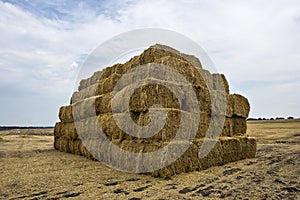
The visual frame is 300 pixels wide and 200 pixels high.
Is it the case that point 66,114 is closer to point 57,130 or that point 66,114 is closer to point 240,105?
point 57,130

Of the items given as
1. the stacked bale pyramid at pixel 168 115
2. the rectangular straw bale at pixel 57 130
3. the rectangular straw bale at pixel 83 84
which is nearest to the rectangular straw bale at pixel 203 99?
the stacked bale pyramid at pixel 168 115

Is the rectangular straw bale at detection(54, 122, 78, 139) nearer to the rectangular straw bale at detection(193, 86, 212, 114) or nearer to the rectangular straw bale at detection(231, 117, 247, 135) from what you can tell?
the rectangular straw bale at detection(193, 86, 212, 114)

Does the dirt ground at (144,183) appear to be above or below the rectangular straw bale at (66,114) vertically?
below

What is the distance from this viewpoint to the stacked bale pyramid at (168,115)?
18.7ft

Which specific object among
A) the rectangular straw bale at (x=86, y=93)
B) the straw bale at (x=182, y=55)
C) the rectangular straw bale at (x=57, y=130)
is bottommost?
the rectangular straw bale at (x=57, y=130)

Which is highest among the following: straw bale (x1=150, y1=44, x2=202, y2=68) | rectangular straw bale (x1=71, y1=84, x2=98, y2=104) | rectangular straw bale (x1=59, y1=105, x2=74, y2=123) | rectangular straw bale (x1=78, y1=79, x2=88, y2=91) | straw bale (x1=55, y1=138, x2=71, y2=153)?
straw bale (x1=150, y1=44, x2=202, y2=68)

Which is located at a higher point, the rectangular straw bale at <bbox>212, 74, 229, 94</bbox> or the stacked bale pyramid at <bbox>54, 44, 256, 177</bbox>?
the rectangular straw bale at <bbox>212, 74, 229, 94</bbox>

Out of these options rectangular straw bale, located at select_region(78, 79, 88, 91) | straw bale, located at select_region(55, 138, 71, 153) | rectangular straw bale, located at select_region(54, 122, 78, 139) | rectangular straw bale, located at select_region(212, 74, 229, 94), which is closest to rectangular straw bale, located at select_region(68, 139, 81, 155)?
rectangular straw bale, located at select_region(54, 122, 78, 139)

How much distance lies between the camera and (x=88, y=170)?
20.2 feet

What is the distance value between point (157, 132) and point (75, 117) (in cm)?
494

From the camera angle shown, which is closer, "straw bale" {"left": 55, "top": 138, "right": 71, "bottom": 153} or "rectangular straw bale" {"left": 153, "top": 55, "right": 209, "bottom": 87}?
"rectangular straw bale" {"left": 153, "top": 55, "right": 209, "bottom": 87}

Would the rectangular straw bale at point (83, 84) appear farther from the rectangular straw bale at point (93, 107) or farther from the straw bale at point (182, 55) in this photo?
the straw bale at point (182, 55)

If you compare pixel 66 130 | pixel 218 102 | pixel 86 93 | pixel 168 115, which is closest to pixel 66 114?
pixel 66 130

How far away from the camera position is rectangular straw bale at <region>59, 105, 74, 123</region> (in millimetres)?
10046
